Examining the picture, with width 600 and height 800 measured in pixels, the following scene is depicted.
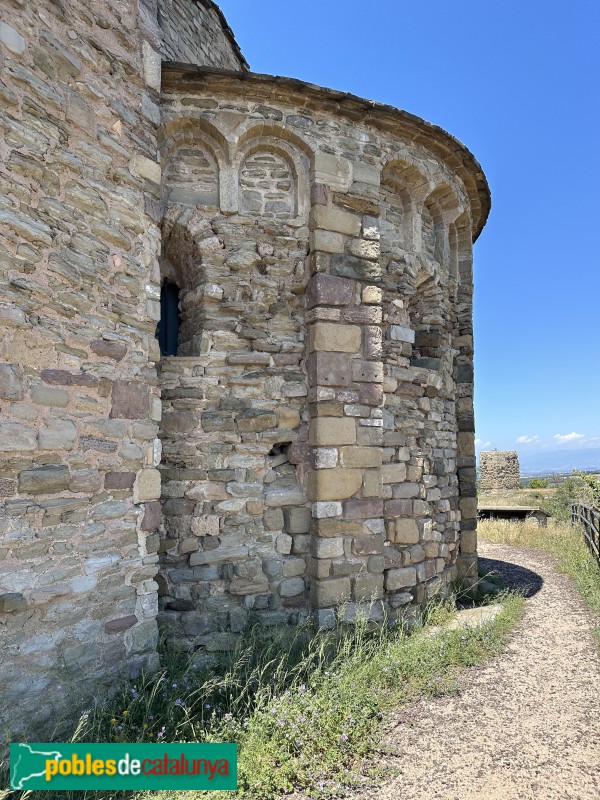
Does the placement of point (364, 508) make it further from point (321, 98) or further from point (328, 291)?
point (321, 98)

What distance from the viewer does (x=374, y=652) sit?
13.9ft

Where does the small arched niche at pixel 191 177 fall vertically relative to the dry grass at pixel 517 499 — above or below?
above

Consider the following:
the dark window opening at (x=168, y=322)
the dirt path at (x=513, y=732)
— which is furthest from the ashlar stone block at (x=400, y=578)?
the dark window opening at (x=168, y=322)

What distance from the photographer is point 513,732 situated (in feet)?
10.8

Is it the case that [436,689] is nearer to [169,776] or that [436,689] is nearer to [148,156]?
[169,776]

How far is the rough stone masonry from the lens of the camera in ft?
10.0

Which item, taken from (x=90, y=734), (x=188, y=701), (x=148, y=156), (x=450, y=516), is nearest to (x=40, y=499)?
(x=90, y=734)

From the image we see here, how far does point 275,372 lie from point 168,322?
1.17 metres

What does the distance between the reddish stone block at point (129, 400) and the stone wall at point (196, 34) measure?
3883 mm

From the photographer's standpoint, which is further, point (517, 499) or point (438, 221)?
point (517, 499)
